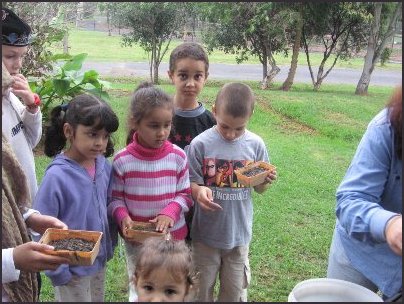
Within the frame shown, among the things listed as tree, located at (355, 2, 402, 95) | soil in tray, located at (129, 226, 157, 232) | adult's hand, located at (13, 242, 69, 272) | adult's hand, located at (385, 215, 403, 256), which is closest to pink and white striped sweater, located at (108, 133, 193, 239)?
soil in tray, located at (129, 226, 157, 232)

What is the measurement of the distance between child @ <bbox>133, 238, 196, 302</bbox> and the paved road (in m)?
10.9

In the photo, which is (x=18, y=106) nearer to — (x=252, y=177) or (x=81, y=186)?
(x=81, y=186)

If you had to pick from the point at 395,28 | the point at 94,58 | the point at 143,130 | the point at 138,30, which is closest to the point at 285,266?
the point at 143,130

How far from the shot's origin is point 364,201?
143cm

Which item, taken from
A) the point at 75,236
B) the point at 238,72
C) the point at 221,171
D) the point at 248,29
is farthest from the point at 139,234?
the point at 238,72

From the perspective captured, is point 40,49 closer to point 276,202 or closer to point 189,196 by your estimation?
point 276,202

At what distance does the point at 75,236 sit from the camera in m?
1.66

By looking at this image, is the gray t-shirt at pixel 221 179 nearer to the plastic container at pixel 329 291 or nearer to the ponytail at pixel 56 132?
the ponytail at pixel 56 132

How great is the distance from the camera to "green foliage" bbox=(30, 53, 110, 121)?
17.2 feet

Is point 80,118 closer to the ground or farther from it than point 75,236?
farther from it

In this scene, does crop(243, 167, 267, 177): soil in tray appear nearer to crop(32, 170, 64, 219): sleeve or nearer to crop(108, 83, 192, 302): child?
crop(108, 83, 192, 302): child

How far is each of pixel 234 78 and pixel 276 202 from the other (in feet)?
27.2

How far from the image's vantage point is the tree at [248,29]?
9453 mm

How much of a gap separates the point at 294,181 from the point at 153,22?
5.98m
